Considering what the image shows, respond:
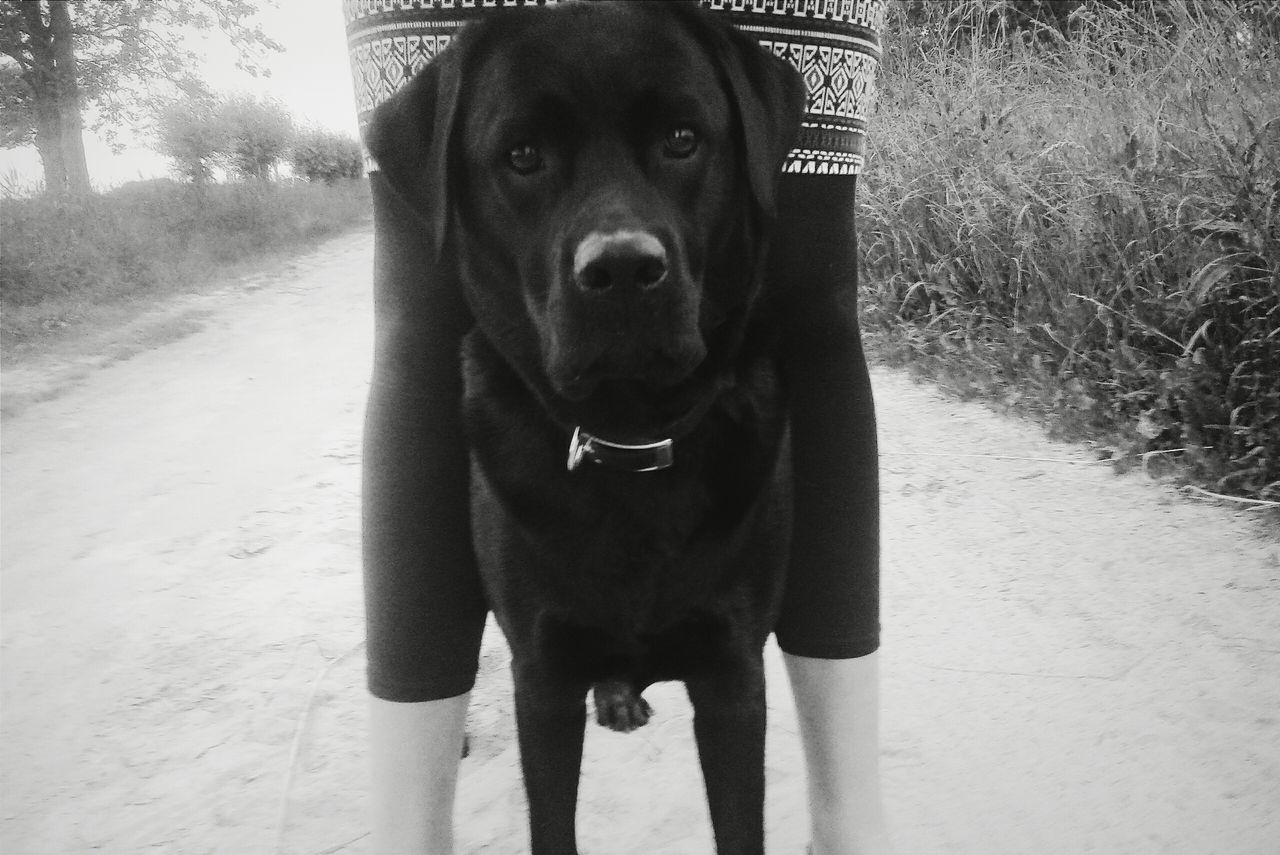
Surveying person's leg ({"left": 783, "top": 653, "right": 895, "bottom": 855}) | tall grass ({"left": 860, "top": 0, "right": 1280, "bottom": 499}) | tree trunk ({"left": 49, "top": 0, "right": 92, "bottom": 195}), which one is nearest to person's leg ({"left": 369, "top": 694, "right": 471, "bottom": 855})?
person's leg ({"left": 783, "top": 653, "right": 895, "bottom": 855})

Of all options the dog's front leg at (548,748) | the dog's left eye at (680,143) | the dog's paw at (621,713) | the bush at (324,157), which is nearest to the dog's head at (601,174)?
the dog's left eye at (680,143)

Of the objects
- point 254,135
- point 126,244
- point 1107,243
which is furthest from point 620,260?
point 254,135

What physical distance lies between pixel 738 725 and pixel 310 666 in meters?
1.06

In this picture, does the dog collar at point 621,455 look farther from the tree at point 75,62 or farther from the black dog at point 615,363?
the tree at point 75,62

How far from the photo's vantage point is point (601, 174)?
44.4 inches

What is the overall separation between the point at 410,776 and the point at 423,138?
32.9 inches

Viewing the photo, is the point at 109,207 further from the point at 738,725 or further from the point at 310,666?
the point at 738,725

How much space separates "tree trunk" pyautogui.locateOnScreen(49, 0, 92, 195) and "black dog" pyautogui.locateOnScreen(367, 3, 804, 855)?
6.06 meters

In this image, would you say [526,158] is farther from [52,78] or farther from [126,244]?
[126,244]

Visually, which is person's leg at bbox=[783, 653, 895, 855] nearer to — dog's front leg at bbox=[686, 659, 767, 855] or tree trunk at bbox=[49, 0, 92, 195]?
dog's front leg at bbox=[686, 659, 767, 855]

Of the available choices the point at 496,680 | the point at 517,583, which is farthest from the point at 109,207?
the point at 517,583

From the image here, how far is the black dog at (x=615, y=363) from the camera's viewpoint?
44.3 inches

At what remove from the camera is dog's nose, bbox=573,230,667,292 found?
1028 millimetres

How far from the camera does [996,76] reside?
15.1 feet
